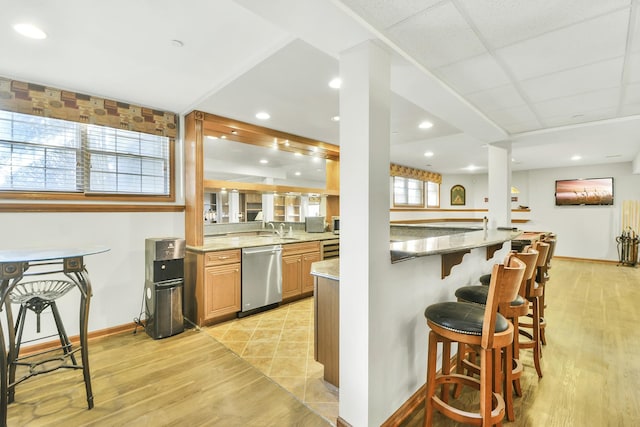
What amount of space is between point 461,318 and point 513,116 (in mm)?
2603

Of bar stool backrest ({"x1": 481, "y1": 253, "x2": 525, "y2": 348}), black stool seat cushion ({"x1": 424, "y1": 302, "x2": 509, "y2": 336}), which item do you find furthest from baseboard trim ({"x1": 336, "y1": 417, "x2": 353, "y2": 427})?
bar stool backrest ({"x1": 481, "y1": 253, "x2": 525, "y2": 348})

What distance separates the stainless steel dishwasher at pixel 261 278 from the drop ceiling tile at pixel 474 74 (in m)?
2.67

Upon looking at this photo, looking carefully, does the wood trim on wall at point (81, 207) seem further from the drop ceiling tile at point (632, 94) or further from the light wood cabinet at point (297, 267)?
the drop ceiling tile at point (632, 94)

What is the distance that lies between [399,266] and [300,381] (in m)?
1.24

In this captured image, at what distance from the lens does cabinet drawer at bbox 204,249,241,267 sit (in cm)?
319

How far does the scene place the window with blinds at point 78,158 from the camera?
2.64 m

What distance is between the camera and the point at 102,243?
304cm

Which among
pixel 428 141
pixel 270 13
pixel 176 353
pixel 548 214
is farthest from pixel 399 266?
pixel 548 214

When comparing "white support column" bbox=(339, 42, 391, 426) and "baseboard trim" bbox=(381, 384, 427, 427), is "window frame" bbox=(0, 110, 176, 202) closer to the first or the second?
"white support column" bbox=(339, 42, 391, 426)

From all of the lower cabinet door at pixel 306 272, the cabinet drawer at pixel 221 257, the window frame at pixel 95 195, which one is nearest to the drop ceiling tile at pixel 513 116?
the lower cabinet door at pixel 306 272

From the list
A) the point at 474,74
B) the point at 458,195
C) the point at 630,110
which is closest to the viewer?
the point at 474,74

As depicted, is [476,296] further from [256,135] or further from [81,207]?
[81,207]

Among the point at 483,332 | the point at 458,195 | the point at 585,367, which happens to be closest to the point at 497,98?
the point at 483,332

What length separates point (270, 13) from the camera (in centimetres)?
139
